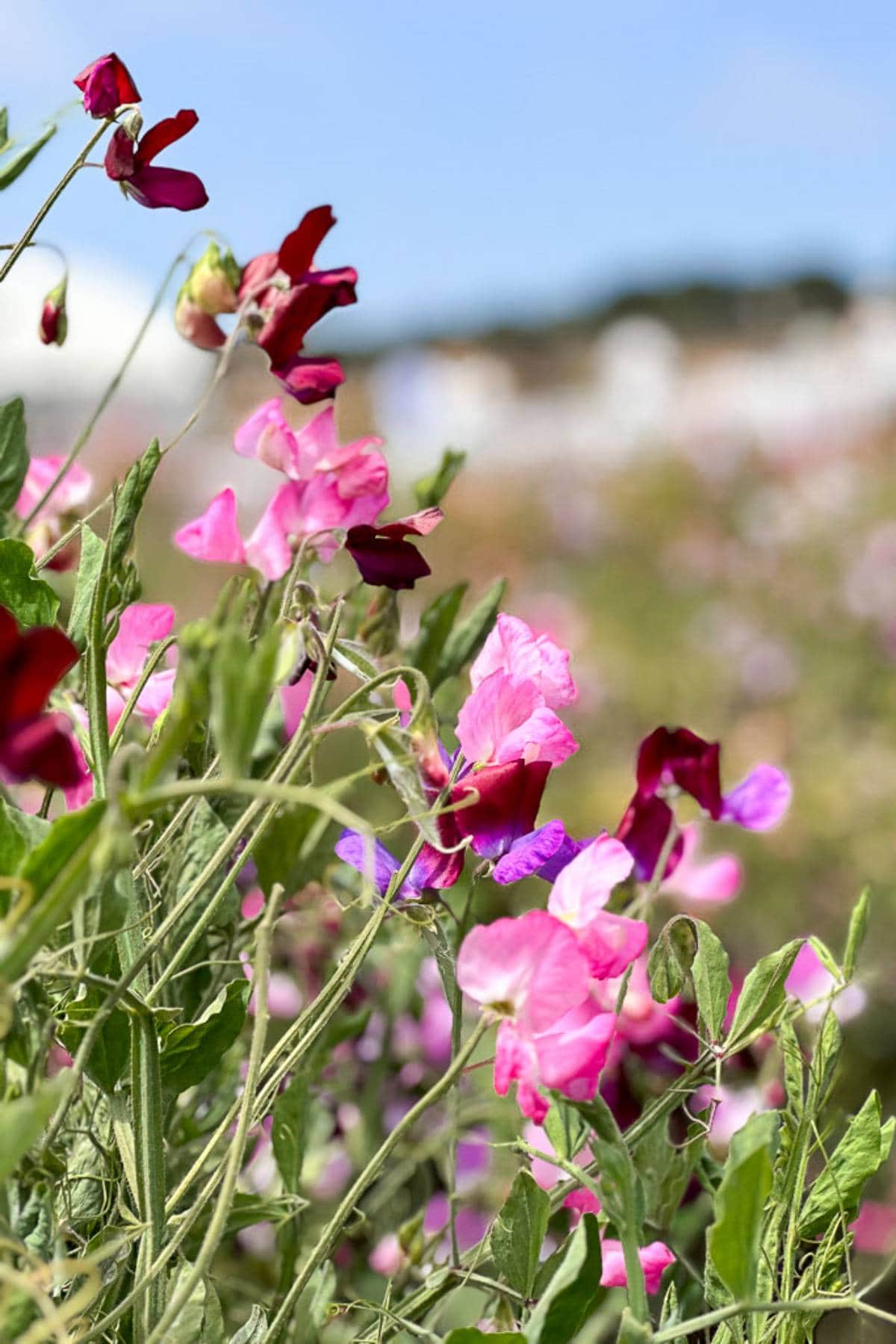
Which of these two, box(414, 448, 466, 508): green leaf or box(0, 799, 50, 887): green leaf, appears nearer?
box(0, 799, 50, 887): green leaf

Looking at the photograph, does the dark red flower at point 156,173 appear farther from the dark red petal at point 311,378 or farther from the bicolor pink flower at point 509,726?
the bicolor pink flower at point 509,726

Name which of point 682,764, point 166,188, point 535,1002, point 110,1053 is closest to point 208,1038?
point 110,1053

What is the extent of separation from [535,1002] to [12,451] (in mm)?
432

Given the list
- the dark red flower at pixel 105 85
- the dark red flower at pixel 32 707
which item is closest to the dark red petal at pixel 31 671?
the dark red flower at pixel 32 707

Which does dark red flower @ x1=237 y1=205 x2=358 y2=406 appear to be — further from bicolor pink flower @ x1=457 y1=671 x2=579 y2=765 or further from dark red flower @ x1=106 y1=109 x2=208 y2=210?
bicolor pink flower @ x1=457 y1=671 x2=579 y2=765

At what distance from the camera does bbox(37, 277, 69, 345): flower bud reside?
75 cm

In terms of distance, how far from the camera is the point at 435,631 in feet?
2.72

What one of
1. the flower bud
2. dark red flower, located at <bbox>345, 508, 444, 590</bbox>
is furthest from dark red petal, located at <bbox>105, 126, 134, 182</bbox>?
dark red flower, located at <bbox>345, 508, 444, 590</bbox>

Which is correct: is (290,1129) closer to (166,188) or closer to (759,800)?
(759,800)

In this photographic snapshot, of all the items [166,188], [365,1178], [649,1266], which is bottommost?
[649,1266]

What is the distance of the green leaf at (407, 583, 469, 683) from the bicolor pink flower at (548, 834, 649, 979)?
1.18 ft

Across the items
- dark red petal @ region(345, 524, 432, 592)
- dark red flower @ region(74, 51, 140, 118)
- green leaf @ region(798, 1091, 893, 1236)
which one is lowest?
green leaf @ region(798, 1091, 893, 1236)

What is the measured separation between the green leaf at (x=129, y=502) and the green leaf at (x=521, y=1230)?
0.26 meters

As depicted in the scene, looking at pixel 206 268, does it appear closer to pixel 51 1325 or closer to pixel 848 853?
pixel 51 1325
